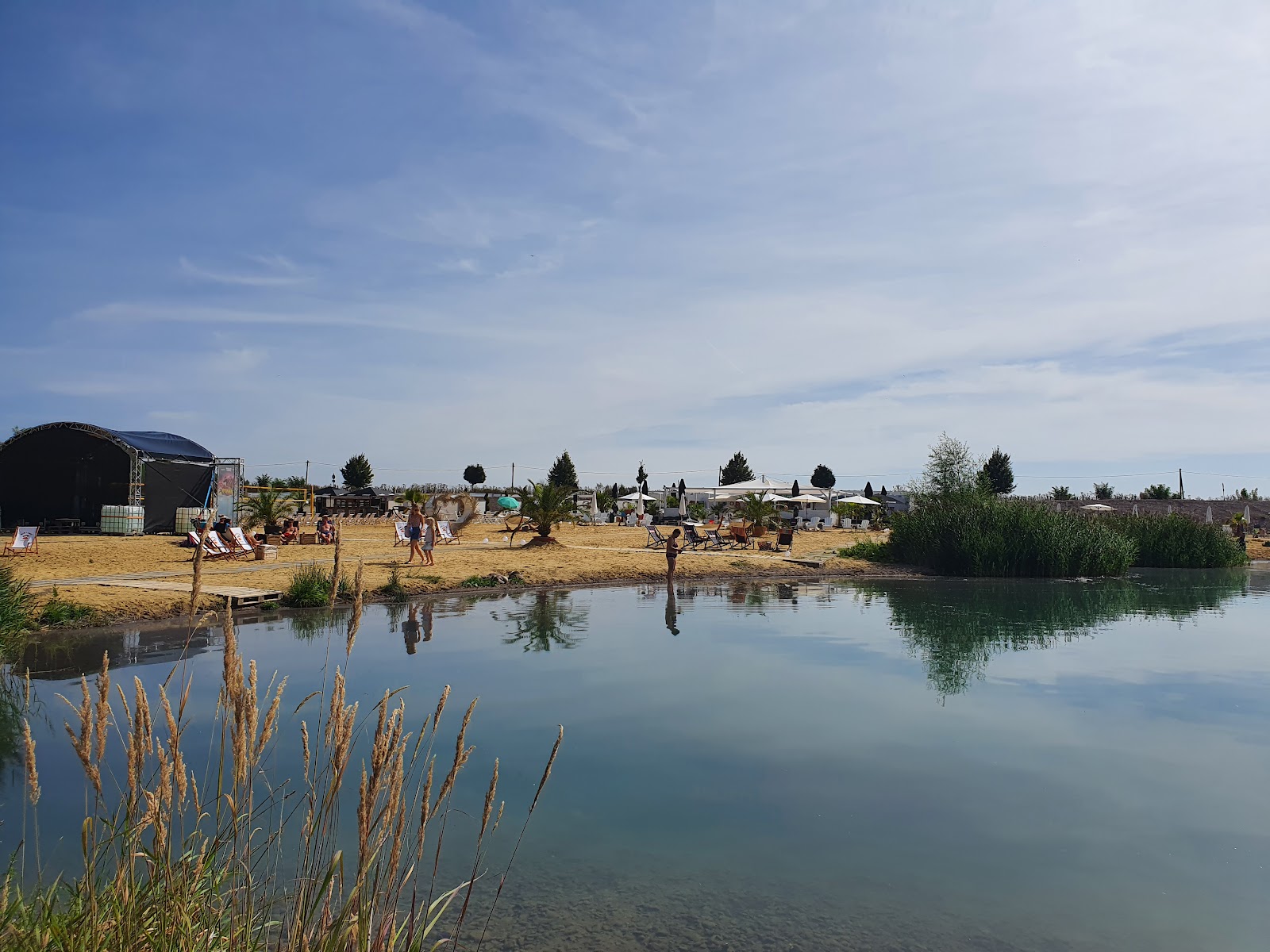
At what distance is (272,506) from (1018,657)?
20.5 meters

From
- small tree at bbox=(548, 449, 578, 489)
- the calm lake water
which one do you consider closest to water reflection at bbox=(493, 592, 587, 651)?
the calm lake water

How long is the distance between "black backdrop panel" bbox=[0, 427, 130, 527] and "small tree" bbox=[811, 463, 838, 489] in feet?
133

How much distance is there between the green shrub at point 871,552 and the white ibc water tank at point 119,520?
771 inches

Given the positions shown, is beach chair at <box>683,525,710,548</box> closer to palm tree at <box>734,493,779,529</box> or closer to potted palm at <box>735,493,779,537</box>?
potted palm at <box>735,493,779,537</box>

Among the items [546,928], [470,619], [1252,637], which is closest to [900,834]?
[546,928]

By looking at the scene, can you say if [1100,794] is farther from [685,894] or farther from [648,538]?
[648,538]

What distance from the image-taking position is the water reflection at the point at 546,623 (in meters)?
12.4

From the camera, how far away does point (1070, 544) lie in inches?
923

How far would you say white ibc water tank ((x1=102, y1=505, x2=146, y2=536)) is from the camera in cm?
2553

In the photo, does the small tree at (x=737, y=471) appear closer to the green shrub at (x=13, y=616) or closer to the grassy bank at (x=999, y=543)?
the grassy bank at (x=999, y=543)

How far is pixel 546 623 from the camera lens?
A: 14266mm

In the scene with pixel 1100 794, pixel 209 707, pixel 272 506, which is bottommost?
pixel 1100 794

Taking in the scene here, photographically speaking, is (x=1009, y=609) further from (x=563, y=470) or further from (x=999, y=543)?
(x=563, y=470)

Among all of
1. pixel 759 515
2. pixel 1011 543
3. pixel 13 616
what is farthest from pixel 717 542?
pixel 13 616
